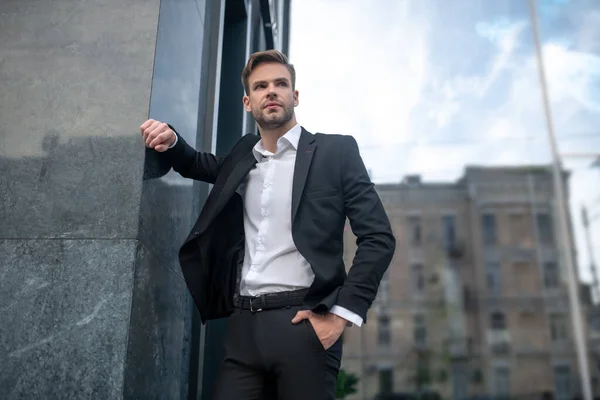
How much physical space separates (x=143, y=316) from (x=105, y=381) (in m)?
0.32

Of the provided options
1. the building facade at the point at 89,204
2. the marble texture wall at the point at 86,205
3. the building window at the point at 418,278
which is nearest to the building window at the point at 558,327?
the building window at the point at 418,278

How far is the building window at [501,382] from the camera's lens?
60.0 m

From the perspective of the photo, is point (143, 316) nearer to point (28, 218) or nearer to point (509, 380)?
point (28, 218)

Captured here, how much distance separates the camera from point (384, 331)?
6138 cm

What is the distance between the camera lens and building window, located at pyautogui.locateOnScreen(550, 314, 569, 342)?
2388 inches

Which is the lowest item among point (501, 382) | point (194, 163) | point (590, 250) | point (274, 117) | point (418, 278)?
point (501, 382)

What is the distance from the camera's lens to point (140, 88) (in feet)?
8.65

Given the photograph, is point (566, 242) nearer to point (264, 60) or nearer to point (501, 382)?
point (501, 382)

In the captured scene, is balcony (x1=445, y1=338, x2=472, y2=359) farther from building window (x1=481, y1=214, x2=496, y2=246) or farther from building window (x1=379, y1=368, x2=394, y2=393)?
building window (x1=481, y1=214, x2=496, y2=246)

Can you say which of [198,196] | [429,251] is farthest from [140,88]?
[429,251]

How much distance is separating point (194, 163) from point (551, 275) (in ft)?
214

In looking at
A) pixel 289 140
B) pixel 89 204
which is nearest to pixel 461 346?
pixel 289 140

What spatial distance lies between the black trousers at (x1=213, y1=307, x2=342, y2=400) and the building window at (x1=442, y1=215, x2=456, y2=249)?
6331cm

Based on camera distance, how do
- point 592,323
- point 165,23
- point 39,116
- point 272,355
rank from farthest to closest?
1. point 592,323
2. point 165,23
3. point 39,116
4. point 272,355
